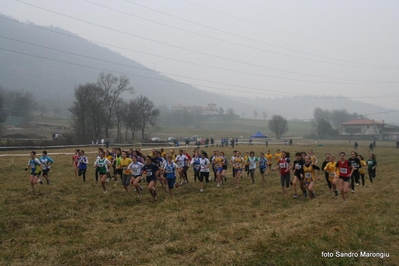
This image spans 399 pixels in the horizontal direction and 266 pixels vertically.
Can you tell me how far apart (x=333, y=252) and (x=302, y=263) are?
1158 millimetres

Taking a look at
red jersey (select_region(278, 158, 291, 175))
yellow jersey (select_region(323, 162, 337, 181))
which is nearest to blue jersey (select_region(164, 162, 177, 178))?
red jersey (select_region(278, 158, 291, 175))

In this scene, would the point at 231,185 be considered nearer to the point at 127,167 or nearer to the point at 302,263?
the point at 127,167

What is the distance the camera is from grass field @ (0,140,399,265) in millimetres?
8562

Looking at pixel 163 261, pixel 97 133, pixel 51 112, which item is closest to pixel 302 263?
pixel 163 261

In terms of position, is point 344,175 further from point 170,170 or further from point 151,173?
point 151,173

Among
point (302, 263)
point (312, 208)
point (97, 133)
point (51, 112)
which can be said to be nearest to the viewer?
point (302, 263)

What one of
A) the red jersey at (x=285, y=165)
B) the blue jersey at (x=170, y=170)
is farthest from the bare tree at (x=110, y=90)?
the red jersey at (x=285, y=165)

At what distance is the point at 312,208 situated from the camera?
46.5 ft

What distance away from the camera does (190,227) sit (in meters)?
11.2

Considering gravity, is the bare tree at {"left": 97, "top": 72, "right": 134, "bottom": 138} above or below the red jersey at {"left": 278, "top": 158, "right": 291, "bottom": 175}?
above

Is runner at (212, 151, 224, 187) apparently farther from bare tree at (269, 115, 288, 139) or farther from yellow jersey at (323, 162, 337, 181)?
bare tree at (269, 115, 288, 139)

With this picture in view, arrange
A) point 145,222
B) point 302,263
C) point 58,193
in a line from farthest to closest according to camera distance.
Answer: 1. point 58,193
2. point 145,222
3. point 302,263

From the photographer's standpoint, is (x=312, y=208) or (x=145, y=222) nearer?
(x=145, y=222)

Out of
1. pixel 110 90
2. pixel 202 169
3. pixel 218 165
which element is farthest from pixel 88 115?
pixel 202 169
